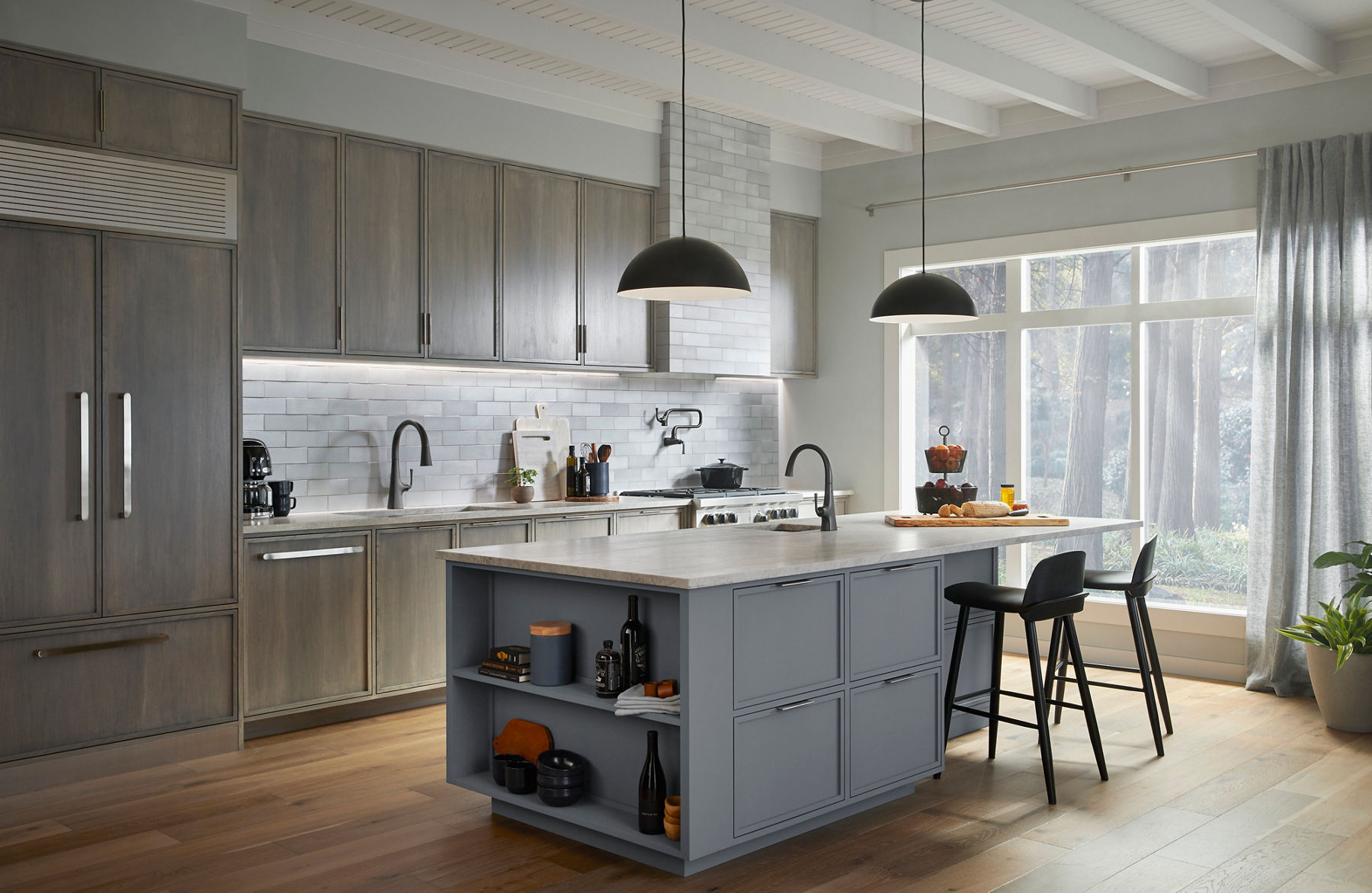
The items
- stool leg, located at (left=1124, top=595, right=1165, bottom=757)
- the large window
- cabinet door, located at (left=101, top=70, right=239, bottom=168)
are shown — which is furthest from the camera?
the large window

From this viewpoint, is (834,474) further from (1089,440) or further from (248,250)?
(248,250)

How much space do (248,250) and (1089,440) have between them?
15.9 feet

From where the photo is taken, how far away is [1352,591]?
5.20 m

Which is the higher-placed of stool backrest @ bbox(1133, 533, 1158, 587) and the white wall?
the white wall

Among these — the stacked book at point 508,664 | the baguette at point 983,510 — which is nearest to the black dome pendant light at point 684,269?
the stacked book at point 508,664

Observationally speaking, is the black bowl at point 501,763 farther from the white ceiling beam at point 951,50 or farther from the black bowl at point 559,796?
the white ceiling beam at point 951,50

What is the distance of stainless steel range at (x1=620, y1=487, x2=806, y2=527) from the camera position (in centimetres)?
679

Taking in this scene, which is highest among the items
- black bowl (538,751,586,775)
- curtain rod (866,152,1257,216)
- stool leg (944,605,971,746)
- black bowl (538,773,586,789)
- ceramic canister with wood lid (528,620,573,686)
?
curtain rod (866,152,1257,216)

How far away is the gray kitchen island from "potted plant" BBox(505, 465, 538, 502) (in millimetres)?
2059

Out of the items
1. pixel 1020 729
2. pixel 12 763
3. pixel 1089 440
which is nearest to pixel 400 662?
pixel 12 763

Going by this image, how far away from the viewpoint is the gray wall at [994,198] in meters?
6.13

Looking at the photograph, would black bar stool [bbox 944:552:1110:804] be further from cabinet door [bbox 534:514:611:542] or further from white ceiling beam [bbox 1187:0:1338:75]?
white ceiling beam [bbox 1187:0:1338:75]

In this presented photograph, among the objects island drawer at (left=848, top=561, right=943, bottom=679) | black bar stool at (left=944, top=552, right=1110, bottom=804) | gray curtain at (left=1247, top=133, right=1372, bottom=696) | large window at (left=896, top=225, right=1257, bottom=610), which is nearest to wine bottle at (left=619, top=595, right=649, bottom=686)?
island drawer at (left=848, top=561, right=943, bottom=679)

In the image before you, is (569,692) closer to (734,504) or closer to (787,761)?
(787,761)
